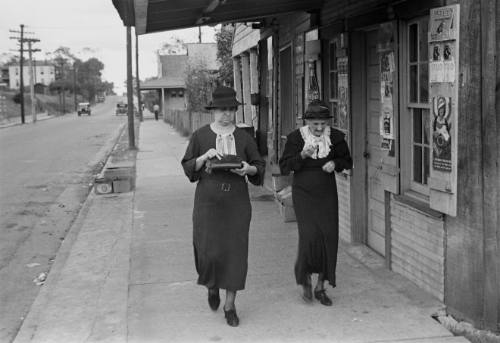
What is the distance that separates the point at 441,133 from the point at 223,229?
1.76 m

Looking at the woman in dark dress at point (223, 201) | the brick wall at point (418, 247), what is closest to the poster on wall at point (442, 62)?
the brick wall at point (418, 247)

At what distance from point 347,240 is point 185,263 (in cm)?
188

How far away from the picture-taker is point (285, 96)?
465 inches

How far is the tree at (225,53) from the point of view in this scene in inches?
961

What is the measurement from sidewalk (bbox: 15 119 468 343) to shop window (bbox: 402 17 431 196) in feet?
3.12

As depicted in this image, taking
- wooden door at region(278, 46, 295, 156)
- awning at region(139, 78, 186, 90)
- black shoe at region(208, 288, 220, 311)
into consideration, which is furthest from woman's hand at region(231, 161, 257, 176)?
awning at region(139, 78, 186, 90)

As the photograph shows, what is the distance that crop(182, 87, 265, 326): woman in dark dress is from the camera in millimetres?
5172

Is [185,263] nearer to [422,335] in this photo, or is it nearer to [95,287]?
[95,287]

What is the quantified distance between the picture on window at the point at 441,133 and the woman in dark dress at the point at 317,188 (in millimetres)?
748

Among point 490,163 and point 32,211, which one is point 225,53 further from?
point 490,163

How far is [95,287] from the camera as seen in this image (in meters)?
6.54

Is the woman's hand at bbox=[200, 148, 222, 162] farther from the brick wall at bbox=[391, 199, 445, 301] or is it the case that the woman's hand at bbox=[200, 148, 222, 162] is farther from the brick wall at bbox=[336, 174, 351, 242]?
the brick wall at bbox=[336, 174, 351, 242]

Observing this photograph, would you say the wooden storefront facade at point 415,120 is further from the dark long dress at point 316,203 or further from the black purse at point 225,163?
the black purse at point 225,163

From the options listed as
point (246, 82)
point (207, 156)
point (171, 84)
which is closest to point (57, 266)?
point (207, 156)
